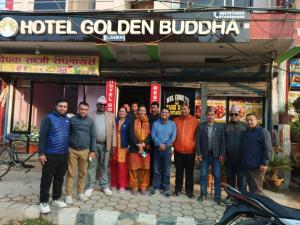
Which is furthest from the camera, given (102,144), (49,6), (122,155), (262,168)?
(49,6)

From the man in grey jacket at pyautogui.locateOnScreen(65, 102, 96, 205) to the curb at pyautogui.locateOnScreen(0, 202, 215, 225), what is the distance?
1.41ft

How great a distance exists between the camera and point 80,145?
225 inches

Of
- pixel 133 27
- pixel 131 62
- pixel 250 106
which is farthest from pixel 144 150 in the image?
pixel 250 106

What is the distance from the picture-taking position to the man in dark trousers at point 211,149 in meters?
6.04

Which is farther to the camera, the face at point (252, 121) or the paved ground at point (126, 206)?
the face at point (252, 121)

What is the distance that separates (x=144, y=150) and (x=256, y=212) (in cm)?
365

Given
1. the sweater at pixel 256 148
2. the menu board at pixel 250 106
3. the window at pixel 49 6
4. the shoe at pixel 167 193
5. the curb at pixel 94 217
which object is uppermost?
the window at pixel 49 6

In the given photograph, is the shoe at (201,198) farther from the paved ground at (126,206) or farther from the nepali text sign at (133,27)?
the nepali text sign at (133,27)

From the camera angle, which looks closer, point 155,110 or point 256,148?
point 256,148

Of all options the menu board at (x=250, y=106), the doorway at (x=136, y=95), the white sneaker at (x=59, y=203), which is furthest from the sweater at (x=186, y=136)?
the doorway at (x=136, y=95)

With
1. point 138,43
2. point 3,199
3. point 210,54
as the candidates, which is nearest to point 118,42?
point 138,43

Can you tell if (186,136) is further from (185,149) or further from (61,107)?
(61,107)

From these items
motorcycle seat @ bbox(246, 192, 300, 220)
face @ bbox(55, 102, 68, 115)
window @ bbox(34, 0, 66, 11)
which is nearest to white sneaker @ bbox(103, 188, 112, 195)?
face @ bbox(55, 102, 68, 115)

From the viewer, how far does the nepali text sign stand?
7.72m
